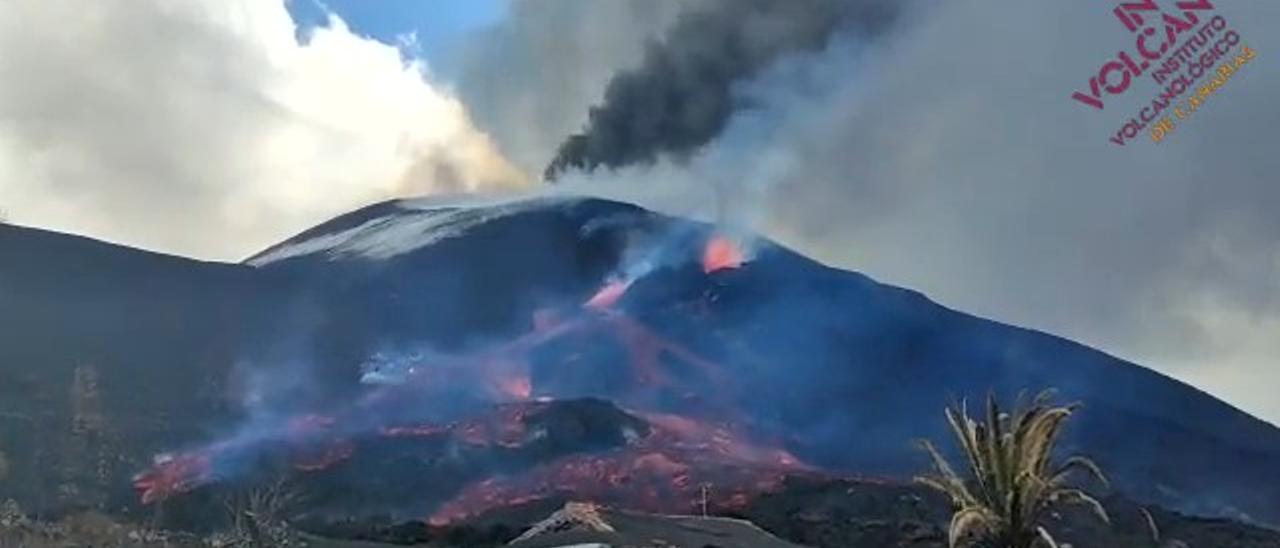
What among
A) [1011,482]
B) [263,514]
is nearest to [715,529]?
[263,514]

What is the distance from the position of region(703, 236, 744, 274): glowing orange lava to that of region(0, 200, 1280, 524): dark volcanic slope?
96 centimetres

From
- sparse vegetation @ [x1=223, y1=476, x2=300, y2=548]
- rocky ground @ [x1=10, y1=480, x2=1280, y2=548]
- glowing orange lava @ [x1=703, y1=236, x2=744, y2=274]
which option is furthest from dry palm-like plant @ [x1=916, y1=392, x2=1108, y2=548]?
glowing orange lava @ [x1=703, y1=236, x2=744, y2=274]

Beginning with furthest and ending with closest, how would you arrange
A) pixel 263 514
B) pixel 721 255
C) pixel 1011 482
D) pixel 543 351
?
pixel 721 255 < pixel 543 351 < pixel 263 514 < pixel 1011 482

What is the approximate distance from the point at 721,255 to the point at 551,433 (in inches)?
1307

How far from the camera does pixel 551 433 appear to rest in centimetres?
9031

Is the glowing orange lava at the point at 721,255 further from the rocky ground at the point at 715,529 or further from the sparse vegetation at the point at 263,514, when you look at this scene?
the sparse vegetation at the point at 263,514

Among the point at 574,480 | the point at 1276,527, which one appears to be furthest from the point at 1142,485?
the point at 574,480

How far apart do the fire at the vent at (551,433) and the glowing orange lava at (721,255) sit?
10076 millimetres

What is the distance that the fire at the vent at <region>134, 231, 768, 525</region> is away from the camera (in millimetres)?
85250

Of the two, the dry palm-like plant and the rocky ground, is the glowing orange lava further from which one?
the dry palm-like plant

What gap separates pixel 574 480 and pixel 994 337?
3968 centimetres

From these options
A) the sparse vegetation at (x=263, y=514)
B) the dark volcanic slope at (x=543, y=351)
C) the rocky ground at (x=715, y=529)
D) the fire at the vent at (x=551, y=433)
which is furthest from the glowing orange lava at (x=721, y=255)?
the sparse vegetation at (x=263, y=514)

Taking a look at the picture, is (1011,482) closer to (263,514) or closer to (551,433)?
(263,514)

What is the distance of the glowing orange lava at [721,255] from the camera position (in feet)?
385
